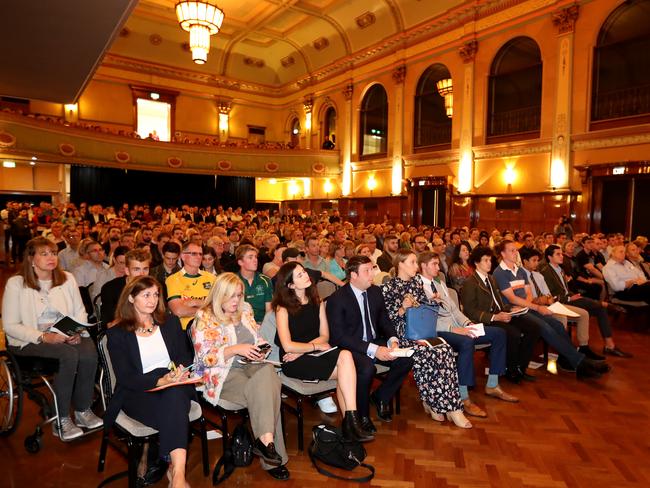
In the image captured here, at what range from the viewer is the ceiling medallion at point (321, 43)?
59.9 ft

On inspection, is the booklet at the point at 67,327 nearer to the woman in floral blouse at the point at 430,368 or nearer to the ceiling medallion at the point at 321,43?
the woman in floral blouse at the point at 430,368

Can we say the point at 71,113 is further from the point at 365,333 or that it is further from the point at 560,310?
the point at 560,310

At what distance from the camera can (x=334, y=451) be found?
8.91 feet

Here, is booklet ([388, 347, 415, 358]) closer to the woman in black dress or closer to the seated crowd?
the seated crowd

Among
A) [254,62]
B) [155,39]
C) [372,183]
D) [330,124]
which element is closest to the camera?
[372,183]

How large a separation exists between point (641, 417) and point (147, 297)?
3.59m

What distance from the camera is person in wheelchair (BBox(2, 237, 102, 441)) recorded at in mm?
2846

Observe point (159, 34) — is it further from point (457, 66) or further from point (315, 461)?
point (315, 461)

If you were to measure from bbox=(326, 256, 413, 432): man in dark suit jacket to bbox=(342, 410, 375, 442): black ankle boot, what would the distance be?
0.19 meters

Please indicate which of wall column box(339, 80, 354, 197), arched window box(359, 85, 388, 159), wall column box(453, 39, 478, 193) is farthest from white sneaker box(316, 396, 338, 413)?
wall column box(339, 80, 354, 197)

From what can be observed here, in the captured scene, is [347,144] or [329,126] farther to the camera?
[329,126]

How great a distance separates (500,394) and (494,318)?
0.65 metres

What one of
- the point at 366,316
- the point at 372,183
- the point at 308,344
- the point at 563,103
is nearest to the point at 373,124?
the point at 372,183

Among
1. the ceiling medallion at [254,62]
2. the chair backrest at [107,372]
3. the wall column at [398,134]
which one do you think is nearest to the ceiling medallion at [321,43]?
the ceiling medallion at [254,62]
